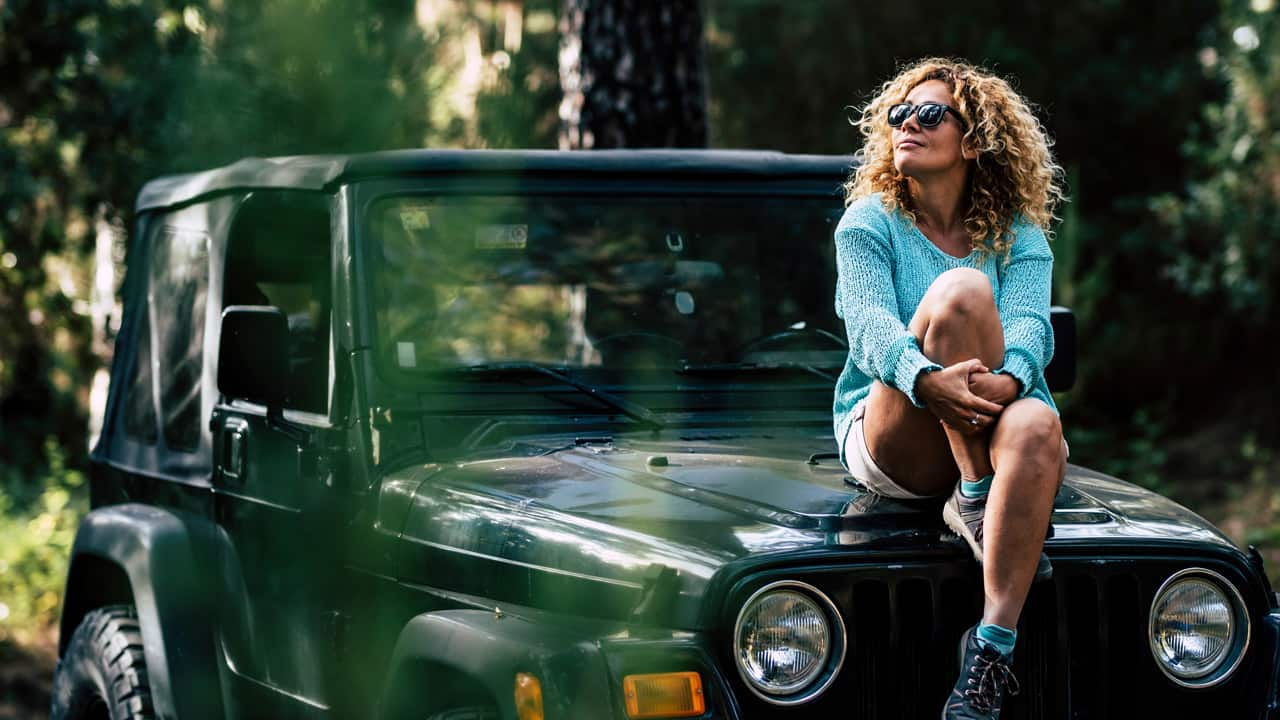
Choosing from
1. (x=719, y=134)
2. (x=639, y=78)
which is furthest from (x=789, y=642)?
(x=719, y=134)

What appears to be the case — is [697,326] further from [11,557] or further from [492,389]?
[11,557]

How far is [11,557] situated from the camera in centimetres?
1014

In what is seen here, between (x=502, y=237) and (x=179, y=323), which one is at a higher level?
(x=502, y=237)

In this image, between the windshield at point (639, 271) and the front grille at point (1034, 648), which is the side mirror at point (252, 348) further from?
the front grille at point (1034, 648)

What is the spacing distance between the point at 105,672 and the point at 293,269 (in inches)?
49.1

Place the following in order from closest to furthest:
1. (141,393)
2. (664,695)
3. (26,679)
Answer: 1. (664,695)
2. (141,393)
3. (26,679)

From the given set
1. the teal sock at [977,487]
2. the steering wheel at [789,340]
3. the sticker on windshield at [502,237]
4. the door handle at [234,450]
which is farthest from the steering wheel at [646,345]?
the teal sock at [977,487]

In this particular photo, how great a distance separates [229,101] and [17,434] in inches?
248

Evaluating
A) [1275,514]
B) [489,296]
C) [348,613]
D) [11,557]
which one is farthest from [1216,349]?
[348,613]

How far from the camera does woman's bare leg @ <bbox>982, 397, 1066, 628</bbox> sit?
8.84 ft

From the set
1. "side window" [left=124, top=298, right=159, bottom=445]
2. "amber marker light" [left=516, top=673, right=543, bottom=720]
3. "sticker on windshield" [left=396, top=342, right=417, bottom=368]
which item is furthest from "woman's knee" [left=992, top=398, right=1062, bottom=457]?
"side window" [left=124, top=298, right=159, bottom=445]

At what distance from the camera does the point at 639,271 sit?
421cm

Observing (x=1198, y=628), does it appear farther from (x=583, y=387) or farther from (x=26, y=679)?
(x=26, y=679)

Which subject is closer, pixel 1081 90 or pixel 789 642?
pixel 789 642
